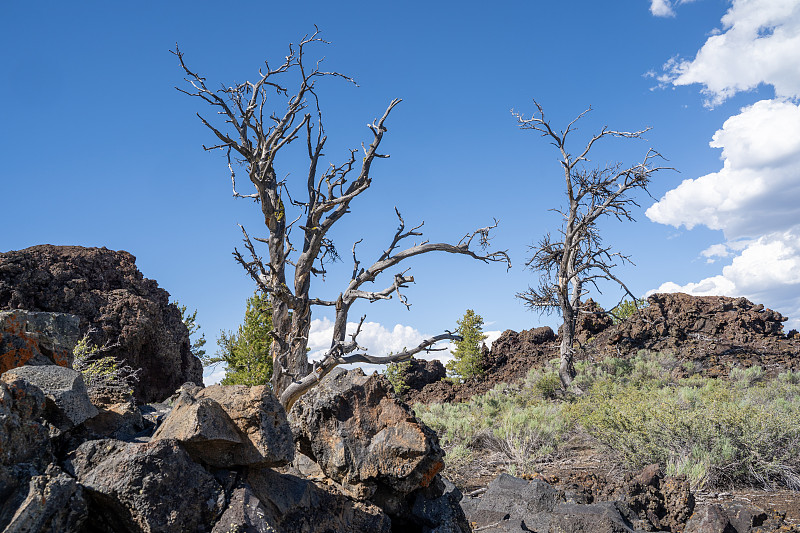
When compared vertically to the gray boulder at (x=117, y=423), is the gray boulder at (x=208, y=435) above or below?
below

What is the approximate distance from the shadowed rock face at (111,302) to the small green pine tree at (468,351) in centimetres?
1249

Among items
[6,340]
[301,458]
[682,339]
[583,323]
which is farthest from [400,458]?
[583,323]

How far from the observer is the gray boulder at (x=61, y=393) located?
11.5ft

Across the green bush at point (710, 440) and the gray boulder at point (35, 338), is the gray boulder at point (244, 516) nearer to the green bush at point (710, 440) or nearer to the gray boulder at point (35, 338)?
the gray boulder at point (35, 338)

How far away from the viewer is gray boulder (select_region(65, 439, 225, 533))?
3.06 m

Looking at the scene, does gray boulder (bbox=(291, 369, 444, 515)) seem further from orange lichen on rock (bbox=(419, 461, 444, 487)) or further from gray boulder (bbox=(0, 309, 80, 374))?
gray boulder (bbox=(0, 309, 80, 374))

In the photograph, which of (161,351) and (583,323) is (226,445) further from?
(583,323)

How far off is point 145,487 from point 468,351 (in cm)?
2056

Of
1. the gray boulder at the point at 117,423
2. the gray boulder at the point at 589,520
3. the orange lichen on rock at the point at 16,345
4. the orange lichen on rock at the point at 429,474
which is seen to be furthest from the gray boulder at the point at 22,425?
the gray boulder at the point at 589,520

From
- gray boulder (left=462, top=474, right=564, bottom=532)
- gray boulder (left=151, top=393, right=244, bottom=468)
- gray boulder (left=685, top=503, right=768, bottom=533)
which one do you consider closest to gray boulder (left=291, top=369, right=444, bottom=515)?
gray boulder (left=151, top=393, right=244, bottom=468)

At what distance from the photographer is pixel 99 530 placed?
3.21 metres

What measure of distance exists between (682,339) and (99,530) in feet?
69.4

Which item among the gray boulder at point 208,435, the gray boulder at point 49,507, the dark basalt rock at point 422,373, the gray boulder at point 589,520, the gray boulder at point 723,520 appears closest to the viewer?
the gray boulder at point 49,507

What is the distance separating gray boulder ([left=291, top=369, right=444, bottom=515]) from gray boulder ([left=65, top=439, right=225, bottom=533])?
1.04m
